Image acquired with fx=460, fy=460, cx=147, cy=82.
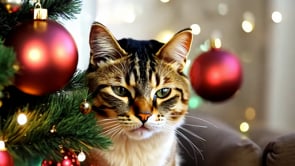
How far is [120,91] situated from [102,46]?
96mm

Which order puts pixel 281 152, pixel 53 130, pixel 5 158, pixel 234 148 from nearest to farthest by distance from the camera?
pixel 5 158 → pixel 53 130 → pixel 281 152 → pixel 234 148

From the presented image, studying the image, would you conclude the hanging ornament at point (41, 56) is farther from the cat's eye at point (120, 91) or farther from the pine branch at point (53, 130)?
the cat's eye at point (120, 91)

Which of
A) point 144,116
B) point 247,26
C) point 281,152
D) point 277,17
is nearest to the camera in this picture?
point 144,116

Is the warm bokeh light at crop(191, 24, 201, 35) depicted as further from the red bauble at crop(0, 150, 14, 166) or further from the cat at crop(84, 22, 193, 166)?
the red bauble at crop(0, 150, 14, 166)

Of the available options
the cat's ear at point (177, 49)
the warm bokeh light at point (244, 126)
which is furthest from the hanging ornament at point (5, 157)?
the warm bokeh light at point (244, 126)

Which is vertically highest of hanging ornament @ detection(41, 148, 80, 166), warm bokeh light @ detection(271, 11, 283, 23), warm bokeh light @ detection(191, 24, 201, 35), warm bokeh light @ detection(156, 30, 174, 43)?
warm bokeh light @ detection(271, 11, 283, 23)

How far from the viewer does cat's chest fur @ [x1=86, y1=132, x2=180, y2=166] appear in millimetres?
917

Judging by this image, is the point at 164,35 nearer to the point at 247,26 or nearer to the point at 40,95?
the point at 247,26

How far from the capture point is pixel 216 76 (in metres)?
1.08

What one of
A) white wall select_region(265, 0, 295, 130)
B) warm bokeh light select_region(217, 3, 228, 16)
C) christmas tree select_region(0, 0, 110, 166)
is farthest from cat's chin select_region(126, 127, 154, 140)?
warm bokeh light select_region(217, 3, 228, 16)

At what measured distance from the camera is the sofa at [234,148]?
1.00 m

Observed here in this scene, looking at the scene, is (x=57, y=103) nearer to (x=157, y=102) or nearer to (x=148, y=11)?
(x=157, y=102)

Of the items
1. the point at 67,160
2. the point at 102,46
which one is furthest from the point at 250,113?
the point at 67,160

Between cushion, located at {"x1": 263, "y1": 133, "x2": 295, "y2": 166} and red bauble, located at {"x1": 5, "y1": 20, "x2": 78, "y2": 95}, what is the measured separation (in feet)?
1.77
